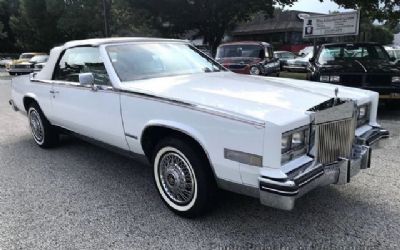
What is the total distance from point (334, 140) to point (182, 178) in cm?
135

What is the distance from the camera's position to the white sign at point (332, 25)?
1283cm

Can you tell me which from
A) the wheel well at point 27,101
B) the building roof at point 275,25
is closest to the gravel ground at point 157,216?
the wheel well at point 27,101

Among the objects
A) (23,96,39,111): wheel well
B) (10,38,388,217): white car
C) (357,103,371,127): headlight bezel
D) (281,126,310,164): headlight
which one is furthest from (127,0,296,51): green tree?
(281,126,310,164): headlight

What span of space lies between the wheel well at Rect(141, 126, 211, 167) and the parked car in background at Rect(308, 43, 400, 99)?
551 centimetres

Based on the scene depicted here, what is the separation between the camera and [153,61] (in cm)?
441

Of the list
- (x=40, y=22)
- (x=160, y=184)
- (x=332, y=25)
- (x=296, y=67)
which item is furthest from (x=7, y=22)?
(x=160, y=184)

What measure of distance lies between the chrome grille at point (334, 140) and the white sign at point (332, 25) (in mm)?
10641

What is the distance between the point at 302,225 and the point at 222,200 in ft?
2.77

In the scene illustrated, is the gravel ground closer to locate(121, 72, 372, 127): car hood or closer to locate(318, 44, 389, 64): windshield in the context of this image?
locate(121, 72, 372, 127): car hood

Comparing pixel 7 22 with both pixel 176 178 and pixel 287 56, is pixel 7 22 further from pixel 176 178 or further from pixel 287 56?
pixel 176 178

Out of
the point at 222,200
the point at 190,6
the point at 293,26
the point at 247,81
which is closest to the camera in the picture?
the point at 222,200

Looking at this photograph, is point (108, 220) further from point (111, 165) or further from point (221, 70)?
point (221, 70)

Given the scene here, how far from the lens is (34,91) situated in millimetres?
5742

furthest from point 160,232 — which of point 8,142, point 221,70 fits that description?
point 8,142
